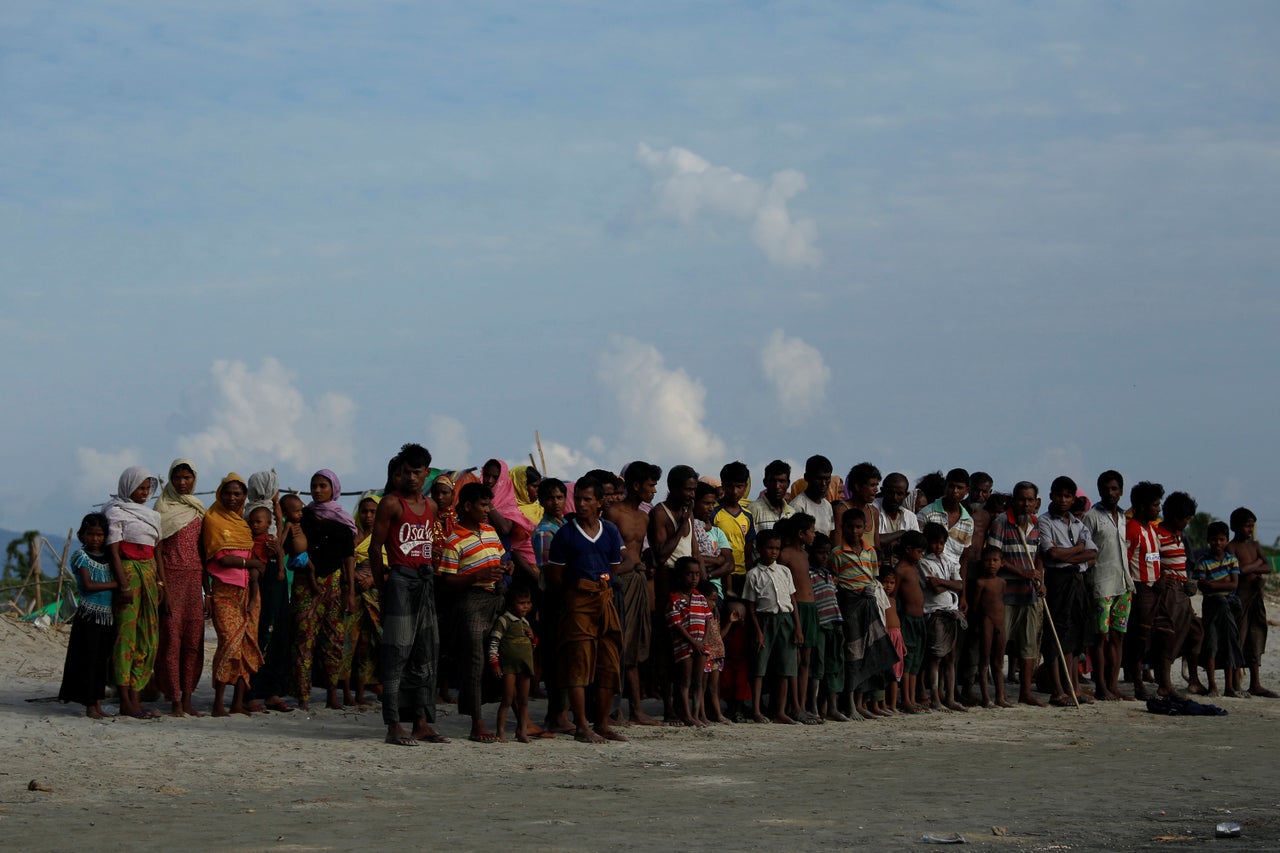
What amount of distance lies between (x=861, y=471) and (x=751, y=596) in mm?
1682

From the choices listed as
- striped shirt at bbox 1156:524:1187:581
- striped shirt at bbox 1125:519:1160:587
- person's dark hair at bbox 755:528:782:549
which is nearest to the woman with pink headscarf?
person's dark hair at bbox 755:528:782:549

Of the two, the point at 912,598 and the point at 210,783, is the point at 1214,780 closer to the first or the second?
the point at 912,598

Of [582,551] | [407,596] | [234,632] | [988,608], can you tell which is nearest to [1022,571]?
[988,608]

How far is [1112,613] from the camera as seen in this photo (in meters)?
14.1

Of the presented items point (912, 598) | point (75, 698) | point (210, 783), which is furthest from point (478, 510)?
point (912, 598)

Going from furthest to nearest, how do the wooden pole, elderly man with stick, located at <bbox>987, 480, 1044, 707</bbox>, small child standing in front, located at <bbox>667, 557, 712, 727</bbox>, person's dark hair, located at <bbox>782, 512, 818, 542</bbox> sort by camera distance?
the wooden pole, elderly man with stick, located at <bbox>987, 480, 1044, 707</bbox>, person's dark hair, located at <bbox>782, 512, 818, 542</bbox>, small child standing in front, located at <bbox>667, 557, 712, 727</bbox>

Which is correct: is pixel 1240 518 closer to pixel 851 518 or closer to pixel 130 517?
pixel 851 518

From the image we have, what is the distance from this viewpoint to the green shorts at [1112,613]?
45.8 ft

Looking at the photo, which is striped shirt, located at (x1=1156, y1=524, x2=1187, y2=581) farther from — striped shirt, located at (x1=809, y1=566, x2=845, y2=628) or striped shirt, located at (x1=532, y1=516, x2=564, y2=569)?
striped shirt, located at (x1=532, y1=516, x2=564, y2=569)

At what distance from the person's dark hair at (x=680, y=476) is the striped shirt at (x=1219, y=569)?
19.9 feet

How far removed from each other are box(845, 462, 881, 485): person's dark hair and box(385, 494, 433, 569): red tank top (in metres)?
4.22

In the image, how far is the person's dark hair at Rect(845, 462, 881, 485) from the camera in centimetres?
1266

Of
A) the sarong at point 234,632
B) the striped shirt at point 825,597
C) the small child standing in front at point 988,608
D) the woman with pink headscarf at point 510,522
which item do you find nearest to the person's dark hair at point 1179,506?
the small child standing in front at point 988,608

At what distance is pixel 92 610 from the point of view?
1075 centimetres
